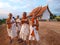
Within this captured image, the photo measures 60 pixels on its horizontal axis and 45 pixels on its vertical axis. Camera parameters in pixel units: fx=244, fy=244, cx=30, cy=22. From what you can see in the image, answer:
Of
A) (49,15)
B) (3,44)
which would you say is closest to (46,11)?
(49,15)

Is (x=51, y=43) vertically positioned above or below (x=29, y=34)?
below

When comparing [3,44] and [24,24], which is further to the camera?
[3,44]

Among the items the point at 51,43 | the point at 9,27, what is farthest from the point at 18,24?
the point at 51,43

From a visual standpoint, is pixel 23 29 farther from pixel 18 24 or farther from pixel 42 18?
pixel 42 18

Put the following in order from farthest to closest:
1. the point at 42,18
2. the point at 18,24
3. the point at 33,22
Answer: the point at 42,18 < the point at 18,24 < the point at 33,22

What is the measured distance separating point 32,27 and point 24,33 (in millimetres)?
739

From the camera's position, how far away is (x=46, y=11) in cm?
5819

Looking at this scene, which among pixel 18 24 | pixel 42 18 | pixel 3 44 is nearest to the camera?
pixel 3 44

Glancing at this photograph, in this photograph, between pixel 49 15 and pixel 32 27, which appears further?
pixel 49 15

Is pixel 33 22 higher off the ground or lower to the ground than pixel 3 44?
higher

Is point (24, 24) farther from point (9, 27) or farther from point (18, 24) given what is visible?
point (18, 24)

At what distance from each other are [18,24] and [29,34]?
213 inches

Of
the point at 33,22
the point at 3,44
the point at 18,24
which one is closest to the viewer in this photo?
the point at 33,22

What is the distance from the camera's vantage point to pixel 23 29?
14.0m
